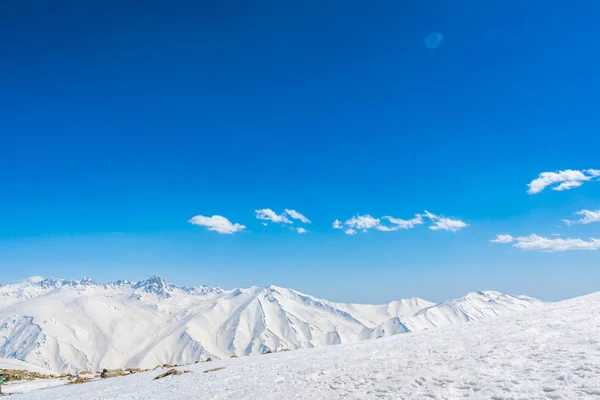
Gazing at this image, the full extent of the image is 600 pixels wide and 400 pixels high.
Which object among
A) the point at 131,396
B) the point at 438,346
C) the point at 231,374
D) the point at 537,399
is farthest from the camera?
the point at 231,374

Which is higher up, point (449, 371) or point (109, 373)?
point (449, 371)

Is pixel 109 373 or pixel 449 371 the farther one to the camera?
pixel 109 373

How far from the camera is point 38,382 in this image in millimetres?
36750

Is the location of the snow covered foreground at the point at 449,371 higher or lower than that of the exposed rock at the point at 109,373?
higher

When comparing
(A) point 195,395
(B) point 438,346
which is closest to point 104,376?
(A) point 195,395

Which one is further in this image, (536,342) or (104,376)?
(104,376)

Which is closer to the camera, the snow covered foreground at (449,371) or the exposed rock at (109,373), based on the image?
the snow covered foreground at (449,371)

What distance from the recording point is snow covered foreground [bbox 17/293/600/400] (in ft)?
44.9

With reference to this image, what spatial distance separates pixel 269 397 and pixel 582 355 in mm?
13481

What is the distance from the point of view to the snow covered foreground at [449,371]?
1369 cm

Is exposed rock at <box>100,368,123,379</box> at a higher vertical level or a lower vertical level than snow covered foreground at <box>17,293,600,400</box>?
lower

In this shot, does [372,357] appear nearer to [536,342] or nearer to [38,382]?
[536,342]

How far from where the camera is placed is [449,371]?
16.2 meters

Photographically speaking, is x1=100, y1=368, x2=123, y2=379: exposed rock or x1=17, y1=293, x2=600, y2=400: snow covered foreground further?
x1=100, y1=368, x2=123, y2=379: exposed rock
